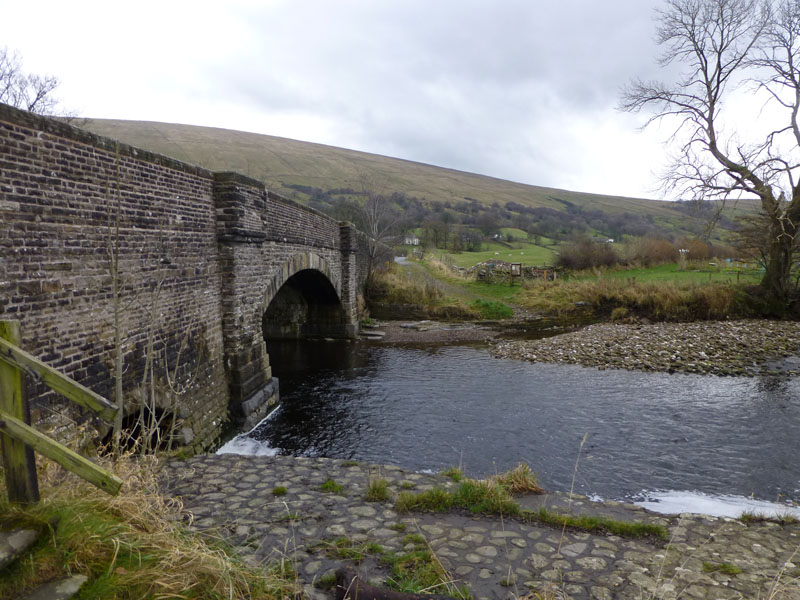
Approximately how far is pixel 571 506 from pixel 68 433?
5.61 metres

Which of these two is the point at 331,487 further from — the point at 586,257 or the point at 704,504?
the point at 586,257

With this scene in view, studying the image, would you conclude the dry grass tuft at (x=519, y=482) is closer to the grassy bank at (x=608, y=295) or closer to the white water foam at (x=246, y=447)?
the white water foam at (x=246, y=447)

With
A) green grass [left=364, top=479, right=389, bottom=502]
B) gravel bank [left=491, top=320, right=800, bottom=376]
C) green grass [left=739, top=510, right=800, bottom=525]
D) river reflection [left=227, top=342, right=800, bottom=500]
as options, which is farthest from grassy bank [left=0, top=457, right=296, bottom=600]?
gravel bank [left=491, top=320, right=800, bottom=376]

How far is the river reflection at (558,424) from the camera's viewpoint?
299 inches

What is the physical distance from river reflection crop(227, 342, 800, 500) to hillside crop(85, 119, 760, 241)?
55714mm

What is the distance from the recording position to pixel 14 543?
2.30 metres

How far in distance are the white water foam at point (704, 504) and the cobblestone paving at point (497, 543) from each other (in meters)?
1.59

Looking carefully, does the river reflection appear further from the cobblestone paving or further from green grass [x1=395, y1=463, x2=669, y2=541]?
the cobblestone paving

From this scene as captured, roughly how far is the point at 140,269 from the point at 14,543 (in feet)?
16.7

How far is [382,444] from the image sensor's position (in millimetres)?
8922

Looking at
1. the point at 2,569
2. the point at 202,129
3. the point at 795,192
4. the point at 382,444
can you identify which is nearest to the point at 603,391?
the point at 382,444

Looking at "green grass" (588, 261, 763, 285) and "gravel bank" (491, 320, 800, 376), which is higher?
"green grass" (588, 261, 763, 285)

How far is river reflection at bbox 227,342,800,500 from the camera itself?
7.61 meters

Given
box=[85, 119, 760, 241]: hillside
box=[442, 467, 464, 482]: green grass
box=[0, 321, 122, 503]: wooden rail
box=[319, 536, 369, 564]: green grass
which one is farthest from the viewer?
box=[85, 119, 760, 241]: hillside
